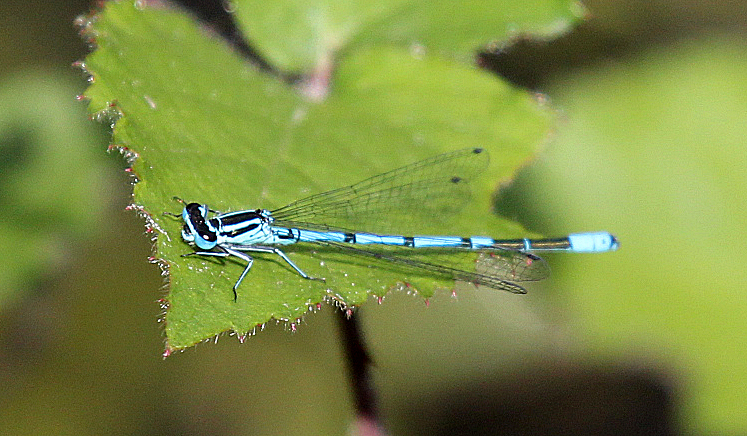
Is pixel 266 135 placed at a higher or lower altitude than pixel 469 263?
higher

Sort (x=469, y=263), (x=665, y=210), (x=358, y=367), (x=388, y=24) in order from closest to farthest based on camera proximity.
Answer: (x=358, y=367), (x=469, y=263), (x=388, y=24), (x=665, y=210)

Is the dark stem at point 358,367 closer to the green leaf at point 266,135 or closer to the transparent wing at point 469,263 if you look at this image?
the green leaf at point 266,135

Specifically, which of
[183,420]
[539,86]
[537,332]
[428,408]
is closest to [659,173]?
[539,86]

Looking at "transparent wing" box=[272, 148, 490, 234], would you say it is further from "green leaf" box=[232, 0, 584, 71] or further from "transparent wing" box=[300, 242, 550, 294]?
"green leaf" box=[232, 0, 584, 71]

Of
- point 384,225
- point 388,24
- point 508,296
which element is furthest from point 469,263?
point 508,296

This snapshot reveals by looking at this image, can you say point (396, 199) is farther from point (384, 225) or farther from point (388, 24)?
point (388, 24)

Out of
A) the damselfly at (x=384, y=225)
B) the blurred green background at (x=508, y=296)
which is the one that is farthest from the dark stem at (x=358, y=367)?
the blurred green background at (x=508, y=296)

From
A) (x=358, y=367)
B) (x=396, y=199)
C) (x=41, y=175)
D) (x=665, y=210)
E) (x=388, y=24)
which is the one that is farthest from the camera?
(x=665, y=210)

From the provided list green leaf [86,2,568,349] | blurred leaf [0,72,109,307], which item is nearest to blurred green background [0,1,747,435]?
blurred leaf [0,72,109,307]
